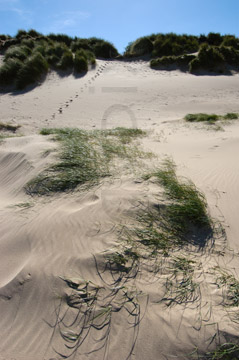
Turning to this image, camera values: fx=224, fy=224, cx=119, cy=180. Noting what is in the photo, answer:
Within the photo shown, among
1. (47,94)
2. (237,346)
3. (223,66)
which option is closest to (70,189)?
→ (237,346)

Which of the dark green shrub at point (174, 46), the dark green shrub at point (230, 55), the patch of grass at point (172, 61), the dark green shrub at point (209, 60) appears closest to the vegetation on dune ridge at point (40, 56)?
the dark green shrub at point (174, 46)

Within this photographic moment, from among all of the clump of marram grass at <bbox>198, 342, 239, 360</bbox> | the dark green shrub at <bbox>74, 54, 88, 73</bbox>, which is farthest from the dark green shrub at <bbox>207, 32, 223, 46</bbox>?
the clump of marram grass at <bbox>198, 342, 239, 360</bbox>

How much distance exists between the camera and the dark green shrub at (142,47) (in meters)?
16.4

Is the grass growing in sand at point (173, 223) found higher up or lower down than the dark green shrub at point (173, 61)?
lower down

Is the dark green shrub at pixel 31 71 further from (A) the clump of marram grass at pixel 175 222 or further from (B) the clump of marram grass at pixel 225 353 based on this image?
(B) the clump of marram grass at pixel 225 353

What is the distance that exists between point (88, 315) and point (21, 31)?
22.1 meters

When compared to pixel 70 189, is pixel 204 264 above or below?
below

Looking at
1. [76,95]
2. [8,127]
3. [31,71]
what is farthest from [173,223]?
[31,71]

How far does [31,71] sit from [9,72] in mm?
1060

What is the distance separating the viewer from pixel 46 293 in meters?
1.73

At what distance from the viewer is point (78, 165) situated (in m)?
3.29

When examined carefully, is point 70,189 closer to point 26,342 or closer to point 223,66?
point 26,342

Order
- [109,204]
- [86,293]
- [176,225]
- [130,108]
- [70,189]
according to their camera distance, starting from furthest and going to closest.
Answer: [130,108] < [70,189] < [109,204] < [176,225] < [86,293]

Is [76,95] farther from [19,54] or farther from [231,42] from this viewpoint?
[231,42]
